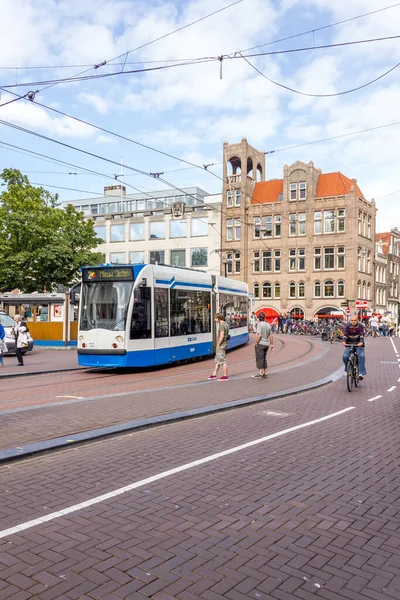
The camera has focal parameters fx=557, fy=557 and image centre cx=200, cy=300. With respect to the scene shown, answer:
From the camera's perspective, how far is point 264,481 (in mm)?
5469

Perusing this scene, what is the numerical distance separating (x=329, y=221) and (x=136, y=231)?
20.7 metres

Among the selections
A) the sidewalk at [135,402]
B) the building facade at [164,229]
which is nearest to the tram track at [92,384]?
the sidewalk at [135,402]

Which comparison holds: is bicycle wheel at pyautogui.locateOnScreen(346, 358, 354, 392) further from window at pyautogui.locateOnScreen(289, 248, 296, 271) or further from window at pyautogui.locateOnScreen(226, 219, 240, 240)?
window at pyautogui.locateOnScreen(226, 219, 240, 240)

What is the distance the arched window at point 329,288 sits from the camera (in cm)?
5278

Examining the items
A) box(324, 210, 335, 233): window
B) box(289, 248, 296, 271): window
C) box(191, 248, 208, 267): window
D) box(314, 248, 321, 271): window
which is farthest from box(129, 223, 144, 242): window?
box(324, 210, 335, 233): window

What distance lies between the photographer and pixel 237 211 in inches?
2222

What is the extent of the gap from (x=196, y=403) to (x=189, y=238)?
158 ft

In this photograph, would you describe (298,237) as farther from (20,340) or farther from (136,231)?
(20,340)

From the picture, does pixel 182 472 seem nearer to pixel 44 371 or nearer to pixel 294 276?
pixel 44 371

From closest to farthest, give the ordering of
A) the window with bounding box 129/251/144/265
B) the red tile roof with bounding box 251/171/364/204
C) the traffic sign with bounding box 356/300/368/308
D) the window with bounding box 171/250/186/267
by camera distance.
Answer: the traffic sign with bounding box 356/300/368/308
the red tile roof with bounding box 251/171/364/204
the window with bounding box 171/250/186/267
the window with bounding box 129/251/144/265

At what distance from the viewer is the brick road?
343 centimetres

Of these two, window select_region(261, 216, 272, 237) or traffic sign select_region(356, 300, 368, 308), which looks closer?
traffic sign select_region(356, 300, 368, 308)

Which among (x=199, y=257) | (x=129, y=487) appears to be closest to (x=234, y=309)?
(x=129, y=487)

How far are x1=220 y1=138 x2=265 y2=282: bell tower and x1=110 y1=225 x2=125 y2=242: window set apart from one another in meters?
11.6
